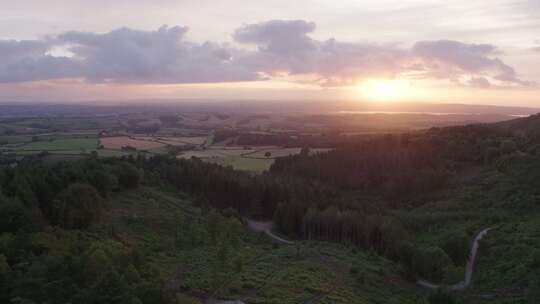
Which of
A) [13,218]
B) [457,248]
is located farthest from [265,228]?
[13,218]

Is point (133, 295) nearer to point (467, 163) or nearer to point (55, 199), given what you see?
point (55, 199)

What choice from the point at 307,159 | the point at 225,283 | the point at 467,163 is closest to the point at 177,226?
the point at 225,283

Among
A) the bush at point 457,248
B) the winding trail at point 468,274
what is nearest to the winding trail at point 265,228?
the winding trail at point 468,274

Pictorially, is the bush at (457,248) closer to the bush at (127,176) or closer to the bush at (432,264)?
the bush at (432,264)

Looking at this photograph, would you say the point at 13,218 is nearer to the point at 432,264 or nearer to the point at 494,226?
the point at 432,264

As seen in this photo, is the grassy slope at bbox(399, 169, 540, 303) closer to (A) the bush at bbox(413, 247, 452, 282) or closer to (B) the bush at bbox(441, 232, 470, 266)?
(B) the bush at bbox(441, 232, 470, 266)

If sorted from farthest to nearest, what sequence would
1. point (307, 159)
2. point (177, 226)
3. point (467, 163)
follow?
1. point (307, 159)
2. point (467, 163)
3. point (177, 226)
